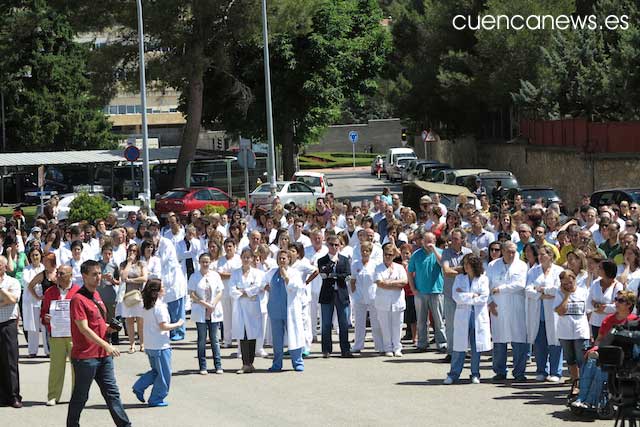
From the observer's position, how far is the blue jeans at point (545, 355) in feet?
49.4

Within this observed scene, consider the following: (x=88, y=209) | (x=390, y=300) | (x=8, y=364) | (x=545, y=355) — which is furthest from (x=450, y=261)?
(x=88, y=209)

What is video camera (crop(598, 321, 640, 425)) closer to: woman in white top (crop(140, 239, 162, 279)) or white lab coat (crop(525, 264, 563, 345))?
white lab coat (crop(525, 264, 563, 345))

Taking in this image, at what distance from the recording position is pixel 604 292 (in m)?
13.7

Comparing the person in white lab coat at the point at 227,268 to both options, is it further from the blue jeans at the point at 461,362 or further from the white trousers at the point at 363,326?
the blue jeans at the point at 461,362

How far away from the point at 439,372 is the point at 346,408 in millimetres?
2725

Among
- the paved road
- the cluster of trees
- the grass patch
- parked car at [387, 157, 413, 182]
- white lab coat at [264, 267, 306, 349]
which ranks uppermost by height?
the cluster of trees

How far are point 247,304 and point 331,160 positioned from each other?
79.6 m

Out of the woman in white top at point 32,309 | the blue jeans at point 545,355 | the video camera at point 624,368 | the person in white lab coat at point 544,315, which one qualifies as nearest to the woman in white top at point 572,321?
the person in white lab coat at point 544,315

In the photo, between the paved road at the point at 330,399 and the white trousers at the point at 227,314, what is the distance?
800 mm

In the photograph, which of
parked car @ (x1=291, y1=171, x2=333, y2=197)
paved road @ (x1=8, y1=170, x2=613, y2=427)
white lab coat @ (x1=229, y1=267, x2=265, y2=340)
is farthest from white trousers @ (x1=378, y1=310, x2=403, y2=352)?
parked car @ (x1=291, y1=171, x2=333, y2=197)

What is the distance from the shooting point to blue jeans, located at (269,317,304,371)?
16391mm

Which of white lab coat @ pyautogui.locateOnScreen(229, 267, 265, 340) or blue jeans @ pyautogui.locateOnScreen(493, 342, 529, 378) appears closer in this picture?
blue jeans @ pyautogui.locateOnScreen(493, 342, 529, 378)

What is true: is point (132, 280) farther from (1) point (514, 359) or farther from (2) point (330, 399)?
(1) point (514, 359)

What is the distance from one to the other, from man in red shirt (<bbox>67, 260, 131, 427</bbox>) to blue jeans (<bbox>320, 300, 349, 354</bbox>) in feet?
18.2
